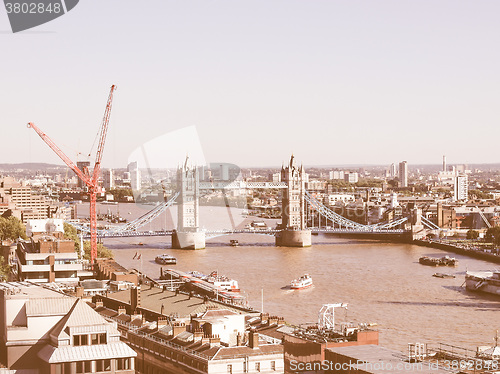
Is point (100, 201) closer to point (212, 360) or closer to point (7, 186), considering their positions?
point (7, 186)

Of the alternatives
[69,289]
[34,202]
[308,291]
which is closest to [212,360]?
[69,289]

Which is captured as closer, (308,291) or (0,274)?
(0,274)

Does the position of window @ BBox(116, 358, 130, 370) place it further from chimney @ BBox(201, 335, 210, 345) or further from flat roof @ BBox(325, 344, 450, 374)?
flat roof @ BBox(325, 344, 450, 374)

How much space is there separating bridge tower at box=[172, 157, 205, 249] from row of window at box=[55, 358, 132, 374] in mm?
30766

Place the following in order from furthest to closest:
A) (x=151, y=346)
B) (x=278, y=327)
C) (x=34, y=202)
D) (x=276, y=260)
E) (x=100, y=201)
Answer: (x=100, y=201)
(x=34, y=202)
(x=276, y=260)
(x=278, y=327)
(x=151, y=346)

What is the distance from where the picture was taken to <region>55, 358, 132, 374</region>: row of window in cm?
1064

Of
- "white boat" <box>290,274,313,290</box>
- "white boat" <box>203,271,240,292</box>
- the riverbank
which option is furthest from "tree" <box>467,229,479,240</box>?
"white boat" <box>203,271,240,292</box>

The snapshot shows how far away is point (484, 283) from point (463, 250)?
44.5 feet

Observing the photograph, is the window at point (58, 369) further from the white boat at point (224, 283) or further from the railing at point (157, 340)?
the white boat at point (224, 283)

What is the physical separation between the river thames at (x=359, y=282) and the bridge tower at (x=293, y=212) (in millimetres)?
669

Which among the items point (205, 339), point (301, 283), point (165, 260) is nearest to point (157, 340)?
point (205, 339)

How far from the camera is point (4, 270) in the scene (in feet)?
79.7

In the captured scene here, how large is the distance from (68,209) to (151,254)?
974 inches

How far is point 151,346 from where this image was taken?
44.7 feet
